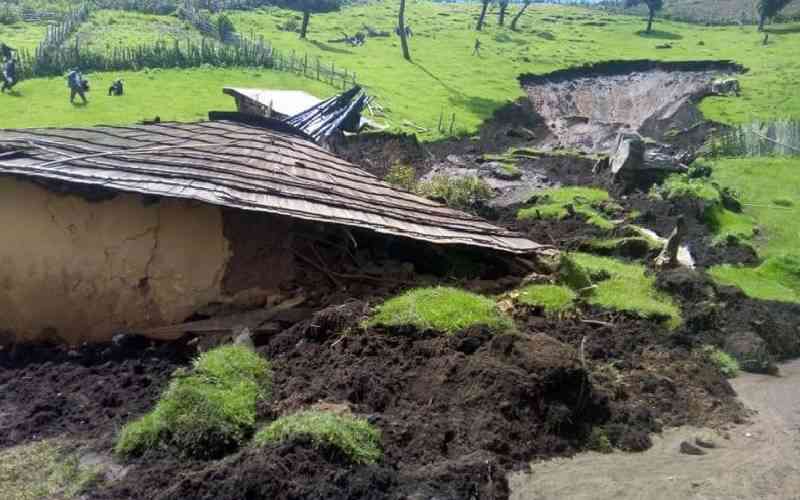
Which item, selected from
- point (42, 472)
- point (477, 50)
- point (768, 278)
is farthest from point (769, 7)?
point (42, 472)

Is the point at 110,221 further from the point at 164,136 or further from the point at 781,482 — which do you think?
the point at 781,482

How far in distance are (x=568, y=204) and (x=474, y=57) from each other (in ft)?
118

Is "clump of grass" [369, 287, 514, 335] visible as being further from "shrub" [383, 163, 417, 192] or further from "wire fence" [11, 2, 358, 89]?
"wire fence" [11, 2, 358, 89]

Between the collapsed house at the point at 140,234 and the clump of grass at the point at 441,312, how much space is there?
757mm

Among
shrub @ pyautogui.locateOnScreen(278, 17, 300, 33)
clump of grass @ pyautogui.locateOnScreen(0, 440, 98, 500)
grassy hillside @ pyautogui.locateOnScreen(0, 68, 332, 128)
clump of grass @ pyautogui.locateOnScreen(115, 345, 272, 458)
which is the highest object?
clump of grass @ pyautogui.locateOnScreen(115, 345, 272, 458)

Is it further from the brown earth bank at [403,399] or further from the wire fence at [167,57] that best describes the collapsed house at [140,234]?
the wire fence at [167,57]

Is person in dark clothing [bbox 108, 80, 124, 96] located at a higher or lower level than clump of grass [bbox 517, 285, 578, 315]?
lower

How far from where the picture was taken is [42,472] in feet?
24.0

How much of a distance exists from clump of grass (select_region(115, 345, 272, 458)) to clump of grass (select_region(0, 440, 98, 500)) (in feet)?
1.39

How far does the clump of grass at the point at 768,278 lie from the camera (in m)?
15.1

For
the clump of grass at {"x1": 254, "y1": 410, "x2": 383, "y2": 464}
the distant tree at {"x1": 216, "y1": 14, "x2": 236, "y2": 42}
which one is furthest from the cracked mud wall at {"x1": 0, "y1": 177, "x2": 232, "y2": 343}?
the distant tree at {"x1": 216, "y1": 14, "x2": 236, "y2": 42}

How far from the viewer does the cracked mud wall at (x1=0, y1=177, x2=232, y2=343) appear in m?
10.2

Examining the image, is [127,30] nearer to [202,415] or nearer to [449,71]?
[449,71]

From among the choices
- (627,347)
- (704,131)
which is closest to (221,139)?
A: (627,347)
